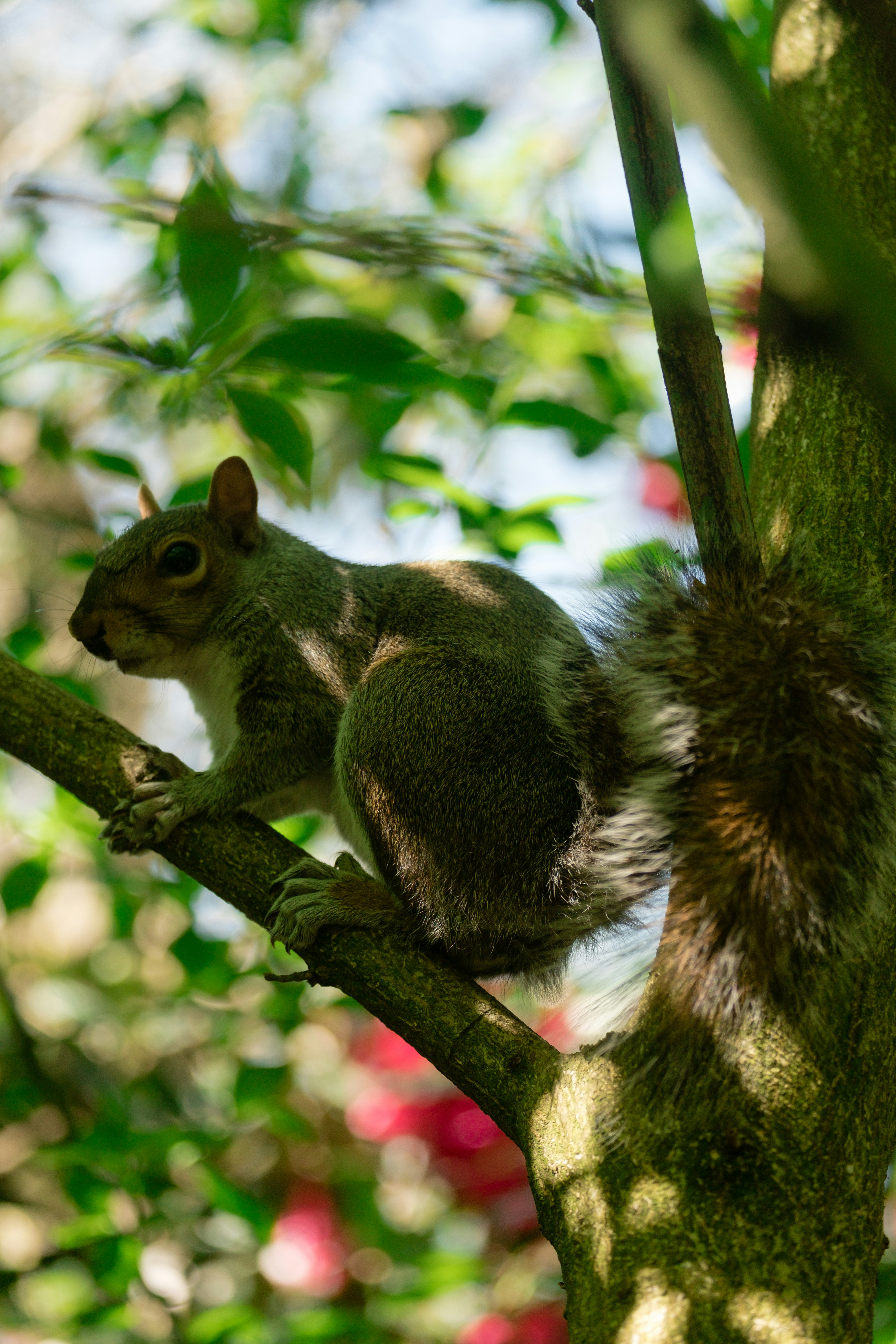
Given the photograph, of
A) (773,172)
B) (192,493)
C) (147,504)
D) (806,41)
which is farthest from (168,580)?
(773,172)

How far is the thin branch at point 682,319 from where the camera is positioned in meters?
1.21

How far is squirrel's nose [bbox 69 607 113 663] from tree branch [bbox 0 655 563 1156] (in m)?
0.32

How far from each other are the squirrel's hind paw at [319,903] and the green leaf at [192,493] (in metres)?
0.95

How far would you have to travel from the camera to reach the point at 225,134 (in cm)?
575

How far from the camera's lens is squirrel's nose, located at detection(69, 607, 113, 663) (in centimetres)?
244

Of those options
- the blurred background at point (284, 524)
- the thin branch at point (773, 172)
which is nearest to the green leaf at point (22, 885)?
the blurred background at point (284, 524)

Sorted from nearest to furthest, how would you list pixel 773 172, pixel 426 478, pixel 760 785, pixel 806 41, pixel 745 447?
pixel 773 172
pixel 760 785
pixel 806 41
pixel 745 447
pixel 426 478

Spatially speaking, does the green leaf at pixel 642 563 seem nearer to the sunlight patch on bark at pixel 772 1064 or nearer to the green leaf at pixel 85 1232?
the sunlight patch on bark at pixel 772 1064

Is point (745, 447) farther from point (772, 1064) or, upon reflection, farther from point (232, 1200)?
point (232, 1200)

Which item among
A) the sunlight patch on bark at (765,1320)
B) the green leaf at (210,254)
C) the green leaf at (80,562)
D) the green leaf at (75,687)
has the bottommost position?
the sunlight patch on bark at (765,1320)

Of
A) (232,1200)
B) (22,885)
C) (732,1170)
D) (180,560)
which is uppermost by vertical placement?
(180,560)

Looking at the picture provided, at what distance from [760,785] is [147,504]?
2041mm

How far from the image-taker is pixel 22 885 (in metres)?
2.46

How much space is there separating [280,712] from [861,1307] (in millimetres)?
1521
